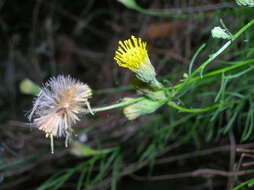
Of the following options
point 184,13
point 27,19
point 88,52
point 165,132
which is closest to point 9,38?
point 27,19

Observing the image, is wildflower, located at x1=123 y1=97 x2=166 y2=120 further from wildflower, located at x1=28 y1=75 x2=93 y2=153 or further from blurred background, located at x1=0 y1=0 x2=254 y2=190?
blurred background, located at x1=0 y1=0 x2=254 y2=190

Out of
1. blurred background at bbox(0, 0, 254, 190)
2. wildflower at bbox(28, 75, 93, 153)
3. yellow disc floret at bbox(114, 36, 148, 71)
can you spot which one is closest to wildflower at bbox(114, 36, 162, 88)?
yellow disc floret at bbox(114, 36, 148, 71)

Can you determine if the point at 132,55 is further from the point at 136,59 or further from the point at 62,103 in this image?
the point at 62,103

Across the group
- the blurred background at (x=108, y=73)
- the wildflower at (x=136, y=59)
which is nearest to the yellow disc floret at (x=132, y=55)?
the wildflower at (x=136, y=59)

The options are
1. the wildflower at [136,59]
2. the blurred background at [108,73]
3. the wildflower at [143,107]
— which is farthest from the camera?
the blurred background at [108,73]

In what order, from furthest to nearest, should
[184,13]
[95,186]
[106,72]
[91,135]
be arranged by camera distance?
1. [106,72]
2. [91,135]
3. [184,13]
4. [95,186]

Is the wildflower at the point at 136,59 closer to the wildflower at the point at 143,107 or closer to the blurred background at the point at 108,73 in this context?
the wildflower at the point at 143,107

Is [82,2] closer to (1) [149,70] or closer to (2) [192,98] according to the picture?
(2) [192,98]
